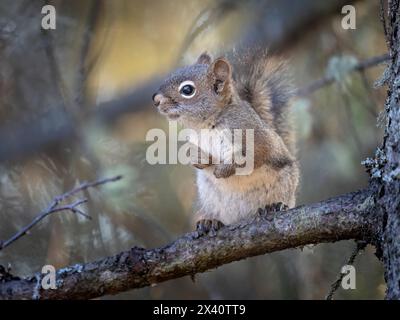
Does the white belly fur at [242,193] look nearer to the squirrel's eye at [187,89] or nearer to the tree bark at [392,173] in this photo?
the squirrel's eye at [187,89]

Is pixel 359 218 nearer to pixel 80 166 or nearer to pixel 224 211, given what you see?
pixel 224 211

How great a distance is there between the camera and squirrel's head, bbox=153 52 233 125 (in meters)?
3.45

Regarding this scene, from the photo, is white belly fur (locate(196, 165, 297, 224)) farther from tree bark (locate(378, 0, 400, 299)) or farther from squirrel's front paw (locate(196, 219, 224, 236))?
tree bark (locate(378, 0, 400, 299))

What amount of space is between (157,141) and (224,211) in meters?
0.99

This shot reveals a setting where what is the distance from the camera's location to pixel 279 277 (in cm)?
420

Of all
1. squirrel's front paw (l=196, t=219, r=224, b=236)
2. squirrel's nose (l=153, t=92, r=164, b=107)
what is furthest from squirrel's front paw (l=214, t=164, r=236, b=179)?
squirrel's nose (l=153, t=92, r=164, b=107)

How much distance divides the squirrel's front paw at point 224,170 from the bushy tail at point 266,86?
24.9 inches

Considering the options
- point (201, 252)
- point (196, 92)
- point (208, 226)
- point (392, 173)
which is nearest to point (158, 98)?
point (196, 92)

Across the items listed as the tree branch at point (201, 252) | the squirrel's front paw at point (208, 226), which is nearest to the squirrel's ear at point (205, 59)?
the squirrel's front paw at point (208, 226)

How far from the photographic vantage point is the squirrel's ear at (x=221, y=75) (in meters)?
3.62

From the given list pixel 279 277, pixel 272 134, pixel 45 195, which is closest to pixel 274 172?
pixel 272 134

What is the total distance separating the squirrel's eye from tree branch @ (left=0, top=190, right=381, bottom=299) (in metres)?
1.04

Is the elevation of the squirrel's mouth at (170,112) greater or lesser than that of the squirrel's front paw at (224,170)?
greater

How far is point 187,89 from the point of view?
352cm
